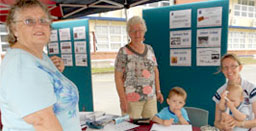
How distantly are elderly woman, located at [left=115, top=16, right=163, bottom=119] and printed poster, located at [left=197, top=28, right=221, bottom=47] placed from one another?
44.6 inches

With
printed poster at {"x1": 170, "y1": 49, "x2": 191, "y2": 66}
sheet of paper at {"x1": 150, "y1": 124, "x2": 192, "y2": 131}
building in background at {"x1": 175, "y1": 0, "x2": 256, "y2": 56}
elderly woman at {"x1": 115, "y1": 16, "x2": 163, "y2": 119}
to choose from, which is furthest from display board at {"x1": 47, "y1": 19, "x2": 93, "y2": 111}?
building in background at {"x1": 175, "y1": 0, "x2": 256, "y2": 56}

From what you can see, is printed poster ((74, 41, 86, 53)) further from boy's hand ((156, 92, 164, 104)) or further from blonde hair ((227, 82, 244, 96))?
blonde hair ((227, 82, 244, 96))

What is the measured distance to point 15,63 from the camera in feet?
2.28

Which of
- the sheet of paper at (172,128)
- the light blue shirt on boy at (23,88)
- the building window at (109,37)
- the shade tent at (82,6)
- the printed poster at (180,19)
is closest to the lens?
the light blue shirt on boy at (23,88)

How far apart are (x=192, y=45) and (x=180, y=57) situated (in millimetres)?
264

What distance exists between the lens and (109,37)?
12.6m

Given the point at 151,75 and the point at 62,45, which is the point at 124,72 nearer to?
the point at 151,75

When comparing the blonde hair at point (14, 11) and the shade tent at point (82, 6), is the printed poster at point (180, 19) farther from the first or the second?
the blonde hair at point (14, 11)

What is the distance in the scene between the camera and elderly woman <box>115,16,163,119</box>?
2041 millimetres

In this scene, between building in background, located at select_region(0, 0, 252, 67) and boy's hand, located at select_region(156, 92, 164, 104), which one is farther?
building in background, located at select_region(0, 0, 252, 67)

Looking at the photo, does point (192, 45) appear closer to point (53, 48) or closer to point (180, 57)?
point (180, 57)

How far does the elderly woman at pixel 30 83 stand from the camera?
0.67 metres

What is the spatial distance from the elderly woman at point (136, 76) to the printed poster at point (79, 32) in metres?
2.04

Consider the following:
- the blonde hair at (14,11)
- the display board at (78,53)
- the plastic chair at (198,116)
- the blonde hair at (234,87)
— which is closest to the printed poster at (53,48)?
the display board at (78,53)
